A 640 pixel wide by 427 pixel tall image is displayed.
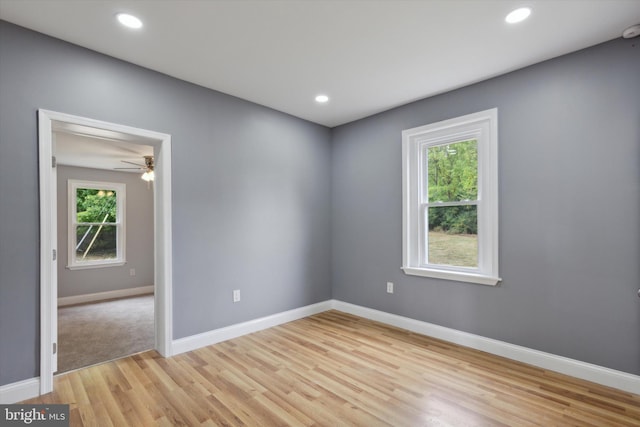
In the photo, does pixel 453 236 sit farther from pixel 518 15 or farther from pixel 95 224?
pixel 95 224

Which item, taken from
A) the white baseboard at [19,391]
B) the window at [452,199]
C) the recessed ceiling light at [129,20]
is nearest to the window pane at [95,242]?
the white baseboard at [19,391]

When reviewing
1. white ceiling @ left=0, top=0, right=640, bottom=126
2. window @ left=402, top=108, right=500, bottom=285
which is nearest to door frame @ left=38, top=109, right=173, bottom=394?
white ceiling @ left=0, top=0, right=640, bottom=126

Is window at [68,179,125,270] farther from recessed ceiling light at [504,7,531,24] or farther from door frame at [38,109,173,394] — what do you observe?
recessed ceiling light at [504,7,531,24]

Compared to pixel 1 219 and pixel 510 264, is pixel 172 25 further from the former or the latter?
pixel 510 264

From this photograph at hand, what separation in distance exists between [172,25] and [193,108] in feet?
3.30

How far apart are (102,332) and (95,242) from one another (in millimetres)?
2805

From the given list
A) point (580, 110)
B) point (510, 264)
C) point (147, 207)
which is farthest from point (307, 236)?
point (147, 207)

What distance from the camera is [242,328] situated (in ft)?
11.5

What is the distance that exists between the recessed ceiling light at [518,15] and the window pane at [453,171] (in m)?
1.24

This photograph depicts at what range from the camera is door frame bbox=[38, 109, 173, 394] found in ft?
7.50

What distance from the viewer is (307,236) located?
429cm

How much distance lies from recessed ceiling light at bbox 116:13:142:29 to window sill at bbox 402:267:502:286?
3393 millimetres

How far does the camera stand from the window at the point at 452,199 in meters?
3.04

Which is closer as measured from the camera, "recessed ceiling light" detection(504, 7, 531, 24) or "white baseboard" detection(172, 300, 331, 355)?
"recessed ceiling light" detection(504, 7, 531, 24)
